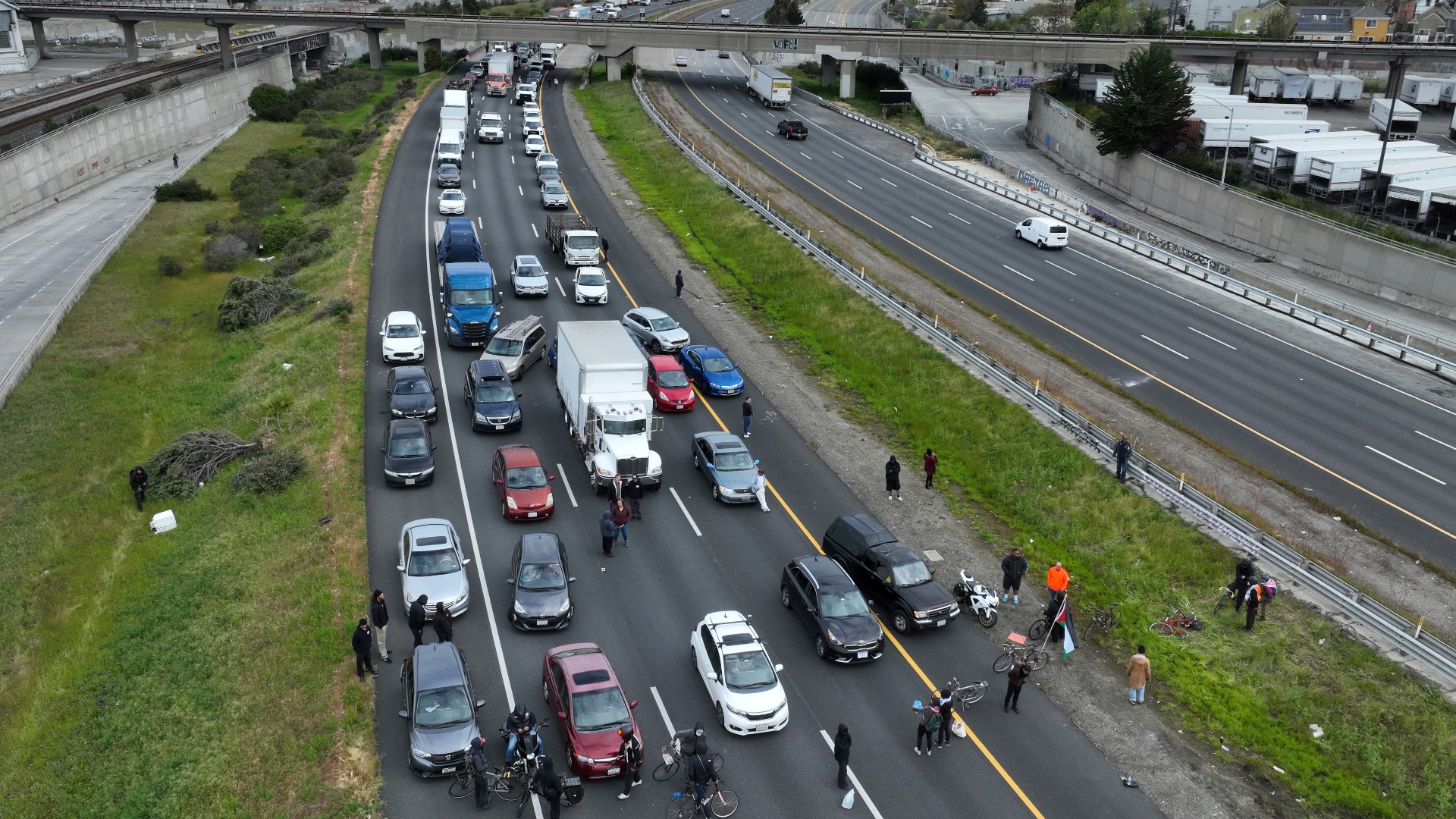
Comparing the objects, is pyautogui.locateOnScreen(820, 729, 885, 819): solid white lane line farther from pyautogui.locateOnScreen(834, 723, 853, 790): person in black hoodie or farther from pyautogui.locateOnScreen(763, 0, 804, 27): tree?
pyautogui.locateOnScreen(763, 0, 804, 27): tree

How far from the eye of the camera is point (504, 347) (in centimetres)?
3916

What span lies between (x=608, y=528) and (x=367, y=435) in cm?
1134

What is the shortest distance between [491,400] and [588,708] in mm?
16664

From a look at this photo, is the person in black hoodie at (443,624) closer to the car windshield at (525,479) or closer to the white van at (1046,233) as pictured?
the car windshield at (525,479)

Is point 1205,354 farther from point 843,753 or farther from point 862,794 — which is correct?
point 843,753

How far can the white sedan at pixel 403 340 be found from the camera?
130ft

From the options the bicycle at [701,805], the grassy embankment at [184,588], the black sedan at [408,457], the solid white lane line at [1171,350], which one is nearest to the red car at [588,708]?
the bicycle at [701,805]

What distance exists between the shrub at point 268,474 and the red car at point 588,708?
13.5 meters

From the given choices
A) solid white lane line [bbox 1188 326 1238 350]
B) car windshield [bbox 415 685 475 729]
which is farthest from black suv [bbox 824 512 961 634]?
solid white lane line [bbox 1188 326 1238 350]

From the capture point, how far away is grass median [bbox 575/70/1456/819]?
71.5 feet

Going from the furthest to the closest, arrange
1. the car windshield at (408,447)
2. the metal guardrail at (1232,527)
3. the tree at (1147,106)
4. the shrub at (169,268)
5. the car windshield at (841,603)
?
the tree at (1147,106) < the shrub at (169,268) < the car windshield at (408,447) < the car windshield at (841,603) < the metal guardrail at (1232,527)

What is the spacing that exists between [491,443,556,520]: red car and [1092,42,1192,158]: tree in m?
59.0

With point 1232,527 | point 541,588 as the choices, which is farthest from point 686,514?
point 1232,527

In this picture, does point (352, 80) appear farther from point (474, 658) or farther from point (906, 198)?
point (474, 658)
